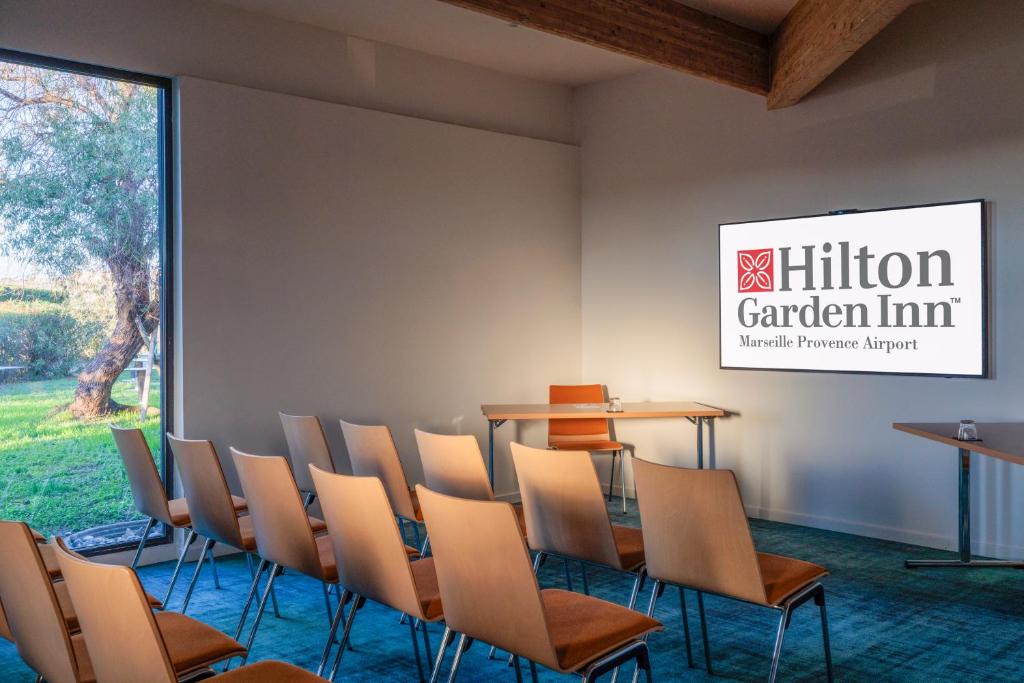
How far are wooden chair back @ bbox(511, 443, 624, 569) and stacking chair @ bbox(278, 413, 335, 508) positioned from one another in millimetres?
1481

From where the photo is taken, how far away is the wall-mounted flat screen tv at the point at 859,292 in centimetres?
563

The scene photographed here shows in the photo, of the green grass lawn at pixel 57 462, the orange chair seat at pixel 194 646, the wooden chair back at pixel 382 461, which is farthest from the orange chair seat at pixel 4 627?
the green grass lawn at pixel 57 462

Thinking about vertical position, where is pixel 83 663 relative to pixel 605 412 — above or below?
below

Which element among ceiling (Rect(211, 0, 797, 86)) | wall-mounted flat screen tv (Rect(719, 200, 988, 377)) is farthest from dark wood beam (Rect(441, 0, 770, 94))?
wall-mounted flat screen tv (Rect(719, 200, 988, 377))

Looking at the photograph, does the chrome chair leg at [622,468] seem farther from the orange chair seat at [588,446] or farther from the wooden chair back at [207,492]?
the wooden chair back at [207,492]

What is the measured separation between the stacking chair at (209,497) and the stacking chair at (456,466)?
0.94 metres

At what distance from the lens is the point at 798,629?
4.26 metres

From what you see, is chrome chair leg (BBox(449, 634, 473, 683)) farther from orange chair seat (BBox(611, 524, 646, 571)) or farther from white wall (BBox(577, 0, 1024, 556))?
white wall (BBox(577, 0, 1024, 556))

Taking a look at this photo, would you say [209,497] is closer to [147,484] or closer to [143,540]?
[147,484]

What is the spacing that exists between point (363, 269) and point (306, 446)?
5.60ft

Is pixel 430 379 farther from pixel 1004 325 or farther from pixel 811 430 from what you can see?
pixel 1004 325

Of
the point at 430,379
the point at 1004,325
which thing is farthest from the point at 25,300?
the point at 1004,325

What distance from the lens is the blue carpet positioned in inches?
148

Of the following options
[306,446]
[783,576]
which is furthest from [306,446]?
[783,576]
